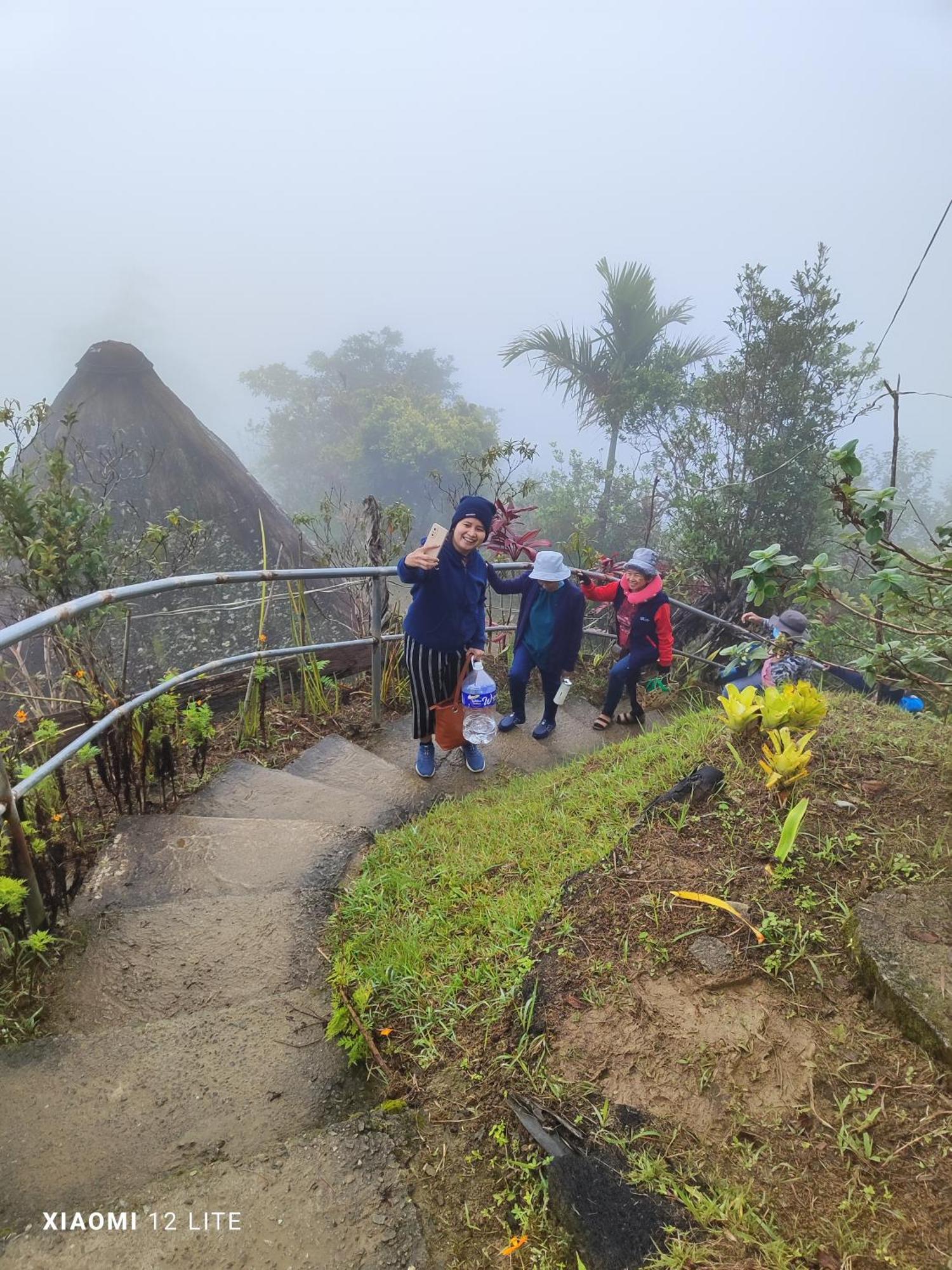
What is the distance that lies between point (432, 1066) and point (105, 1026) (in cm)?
83

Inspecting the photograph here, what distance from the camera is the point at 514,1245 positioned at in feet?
3.50

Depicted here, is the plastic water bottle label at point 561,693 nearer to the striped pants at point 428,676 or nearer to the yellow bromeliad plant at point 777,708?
the striped pants at point 428,676

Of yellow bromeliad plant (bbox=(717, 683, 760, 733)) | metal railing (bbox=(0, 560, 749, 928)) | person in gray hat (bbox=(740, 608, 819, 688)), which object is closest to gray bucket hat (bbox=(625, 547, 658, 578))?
person in gray hat (bbox=(740, 608, 819, 688))

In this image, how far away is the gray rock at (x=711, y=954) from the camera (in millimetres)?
1429

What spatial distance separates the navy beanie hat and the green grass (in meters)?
1.20

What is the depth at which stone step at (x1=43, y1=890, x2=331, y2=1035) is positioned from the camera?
1636mm

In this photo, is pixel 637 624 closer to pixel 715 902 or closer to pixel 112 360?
pixel 715 902

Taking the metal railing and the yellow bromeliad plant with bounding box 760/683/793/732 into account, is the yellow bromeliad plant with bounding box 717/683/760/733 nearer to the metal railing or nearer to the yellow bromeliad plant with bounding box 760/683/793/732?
the yellow bromeliad plant with bounding box 760/683/793/732

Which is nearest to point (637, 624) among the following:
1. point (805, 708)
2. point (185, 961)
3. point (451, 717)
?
point (451, 717)

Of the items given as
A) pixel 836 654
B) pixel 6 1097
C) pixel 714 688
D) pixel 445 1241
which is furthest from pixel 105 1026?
pixel 836 654

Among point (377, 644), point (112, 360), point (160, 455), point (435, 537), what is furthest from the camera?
point (112, 360)

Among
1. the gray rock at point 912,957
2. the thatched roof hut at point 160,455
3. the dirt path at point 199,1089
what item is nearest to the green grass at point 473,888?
the dirt path at point 199,1089

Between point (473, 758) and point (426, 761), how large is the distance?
0.93 feet

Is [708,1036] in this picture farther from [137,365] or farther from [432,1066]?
[137,365]
